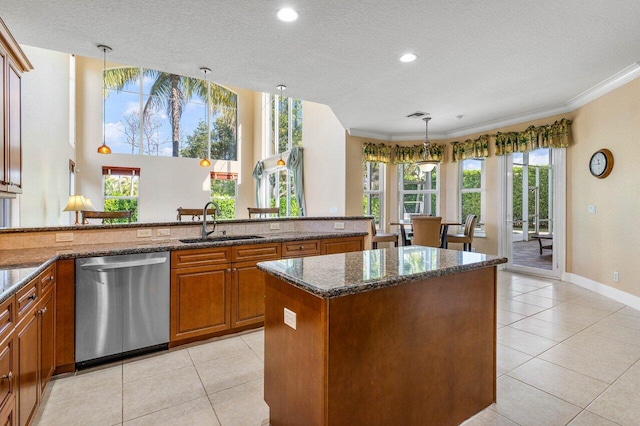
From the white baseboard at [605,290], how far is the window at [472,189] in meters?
1.70

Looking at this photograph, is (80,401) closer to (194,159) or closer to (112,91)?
(194,159)

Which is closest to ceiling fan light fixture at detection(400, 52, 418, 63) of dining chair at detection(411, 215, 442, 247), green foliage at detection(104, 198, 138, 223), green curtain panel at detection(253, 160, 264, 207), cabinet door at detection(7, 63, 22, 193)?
dining chair at detection(411, 215, 442, 247)

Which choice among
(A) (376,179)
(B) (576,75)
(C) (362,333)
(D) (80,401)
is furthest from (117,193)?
(B) (576,75)

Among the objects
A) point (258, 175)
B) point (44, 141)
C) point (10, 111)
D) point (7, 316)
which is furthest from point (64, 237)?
point (258, 175)

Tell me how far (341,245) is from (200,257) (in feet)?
5.30

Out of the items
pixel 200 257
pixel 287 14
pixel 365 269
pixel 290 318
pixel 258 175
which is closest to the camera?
pixel 290 318

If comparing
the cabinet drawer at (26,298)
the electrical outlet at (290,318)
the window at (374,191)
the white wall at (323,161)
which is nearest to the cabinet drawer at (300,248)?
the electrical outlet at (290,318)

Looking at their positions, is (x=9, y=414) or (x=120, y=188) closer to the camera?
(x=9, y=414)

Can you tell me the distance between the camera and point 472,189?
646cm

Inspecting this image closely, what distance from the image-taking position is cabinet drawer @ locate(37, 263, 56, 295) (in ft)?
6.34

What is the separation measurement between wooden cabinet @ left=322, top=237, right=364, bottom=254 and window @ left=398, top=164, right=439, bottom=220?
3.39 m

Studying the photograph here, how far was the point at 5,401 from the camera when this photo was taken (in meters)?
1.38

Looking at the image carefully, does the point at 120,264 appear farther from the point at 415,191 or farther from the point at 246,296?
the point at 415,191

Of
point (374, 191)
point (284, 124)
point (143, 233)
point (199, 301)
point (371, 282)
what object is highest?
point (284, 124)
